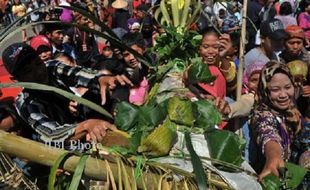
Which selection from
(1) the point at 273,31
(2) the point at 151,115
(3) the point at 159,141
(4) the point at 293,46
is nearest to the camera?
(3) the point at 159,141

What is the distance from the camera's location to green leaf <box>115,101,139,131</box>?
6.47 feet

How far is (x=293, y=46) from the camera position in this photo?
5.27 metres

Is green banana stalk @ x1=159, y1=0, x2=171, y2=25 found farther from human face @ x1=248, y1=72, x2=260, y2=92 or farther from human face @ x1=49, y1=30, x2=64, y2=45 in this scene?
human face @ x1=49, y1=30, x2=64, y2=45

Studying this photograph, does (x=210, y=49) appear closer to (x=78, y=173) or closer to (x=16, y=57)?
(x=16, y=57)

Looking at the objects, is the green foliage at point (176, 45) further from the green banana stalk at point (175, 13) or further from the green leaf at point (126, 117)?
the green leaf at point (126, 117)

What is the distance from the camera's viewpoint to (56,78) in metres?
3.25

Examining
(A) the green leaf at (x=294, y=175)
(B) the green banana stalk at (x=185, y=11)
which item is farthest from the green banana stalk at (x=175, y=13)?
(A) the green leaf at (x=294, y=175)

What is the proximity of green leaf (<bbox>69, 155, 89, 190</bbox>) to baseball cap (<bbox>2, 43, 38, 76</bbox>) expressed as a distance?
5.15ft

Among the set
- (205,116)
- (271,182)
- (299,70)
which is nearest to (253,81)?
(299,70)

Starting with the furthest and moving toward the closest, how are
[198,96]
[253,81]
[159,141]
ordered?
[253,81], [198,96], [159,141]

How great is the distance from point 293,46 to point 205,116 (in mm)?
3377

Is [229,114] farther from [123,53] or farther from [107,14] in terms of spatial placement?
[107,14]

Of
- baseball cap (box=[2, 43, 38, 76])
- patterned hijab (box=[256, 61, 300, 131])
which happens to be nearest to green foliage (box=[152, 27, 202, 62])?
patterned hijab (box=[256, 61, 300, 131])

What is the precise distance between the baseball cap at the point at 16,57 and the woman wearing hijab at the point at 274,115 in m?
1.13
